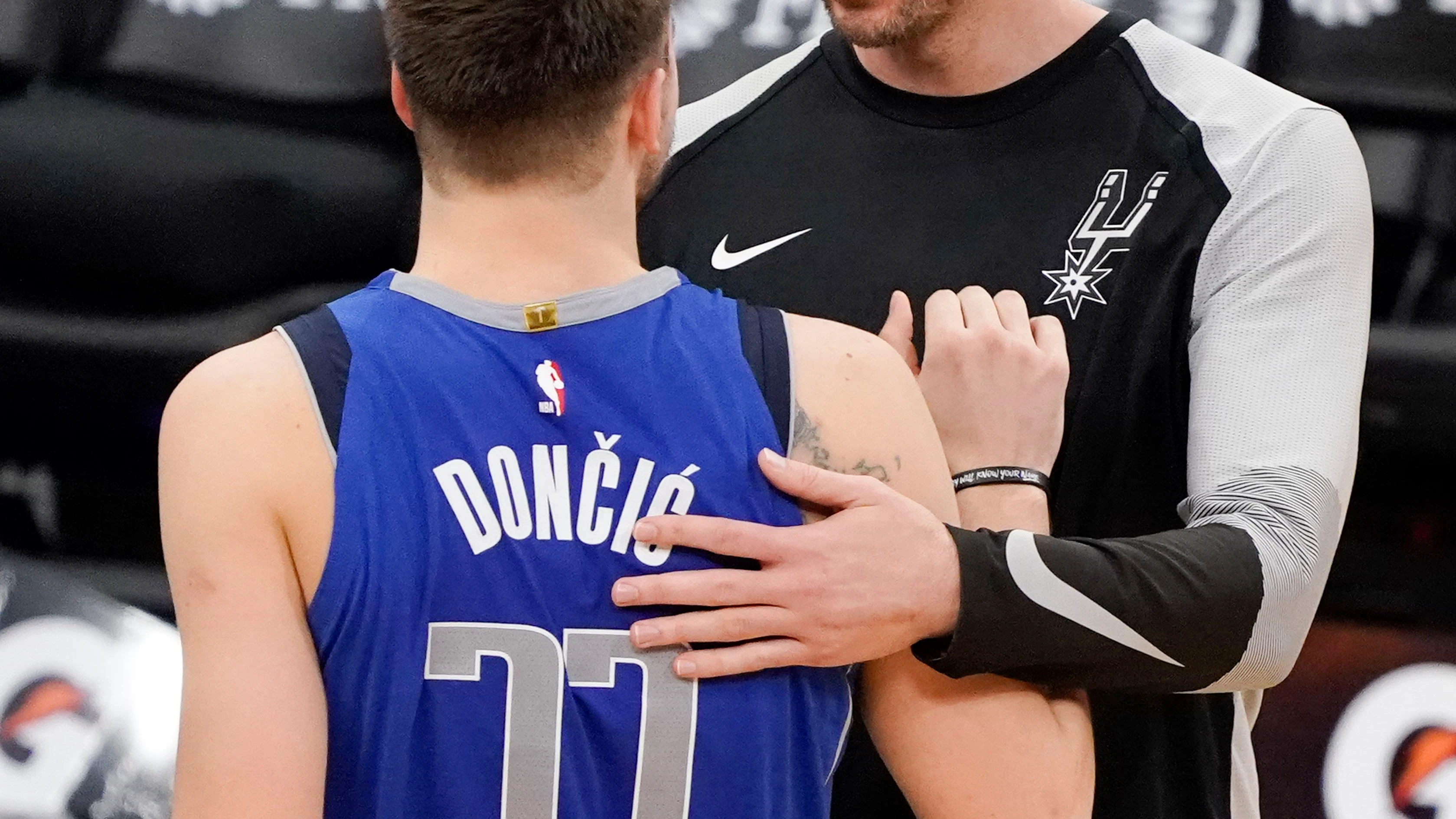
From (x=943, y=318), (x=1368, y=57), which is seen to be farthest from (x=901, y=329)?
(x=1368, y=57)

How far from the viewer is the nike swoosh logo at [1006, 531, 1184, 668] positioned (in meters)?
1.16

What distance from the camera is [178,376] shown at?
242 centimetres

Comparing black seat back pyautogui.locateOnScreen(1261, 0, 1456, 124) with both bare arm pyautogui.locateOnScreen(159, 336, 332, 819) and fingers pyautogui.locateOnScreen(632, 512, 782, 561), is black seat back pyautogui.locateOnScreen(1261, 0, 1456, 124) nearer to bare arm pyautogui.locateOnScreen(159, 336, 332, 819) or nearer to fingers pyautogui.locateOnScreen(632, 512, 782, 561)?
fingers pyautogui.locateOnScreen(632, 512, 782, 561)

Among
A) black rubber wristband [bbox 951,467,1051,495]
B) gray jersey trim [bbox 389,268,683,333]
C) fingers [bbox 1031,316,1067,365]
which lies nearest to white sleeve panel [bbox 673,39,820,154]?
fingers [bbox 1031,316,1067,365]

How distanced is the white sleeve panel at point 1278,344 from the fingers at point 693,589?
521 mm

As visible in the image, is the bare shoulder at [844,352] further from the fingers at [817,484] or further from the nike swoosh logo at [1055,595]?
the nike swoosh logo at [1055,595]

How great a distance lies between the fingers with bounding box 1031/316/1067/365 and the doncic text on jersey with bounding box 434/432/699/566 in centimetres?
51

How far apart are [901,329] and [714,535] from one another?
1.74 ft

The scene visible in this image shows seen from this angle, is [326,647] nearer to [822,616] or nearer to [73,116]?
[822,616]

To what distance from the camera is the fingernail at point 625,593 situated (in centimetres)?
98

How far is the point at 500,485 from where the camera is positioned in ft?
3.19

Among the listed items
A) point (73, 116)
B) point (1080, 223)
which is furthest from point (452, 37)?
point (73, 116)

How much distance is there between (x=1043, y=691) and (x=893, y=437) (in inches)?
10.5

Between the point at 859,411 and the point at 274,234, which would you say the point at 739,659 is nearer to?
the point at 859,411
